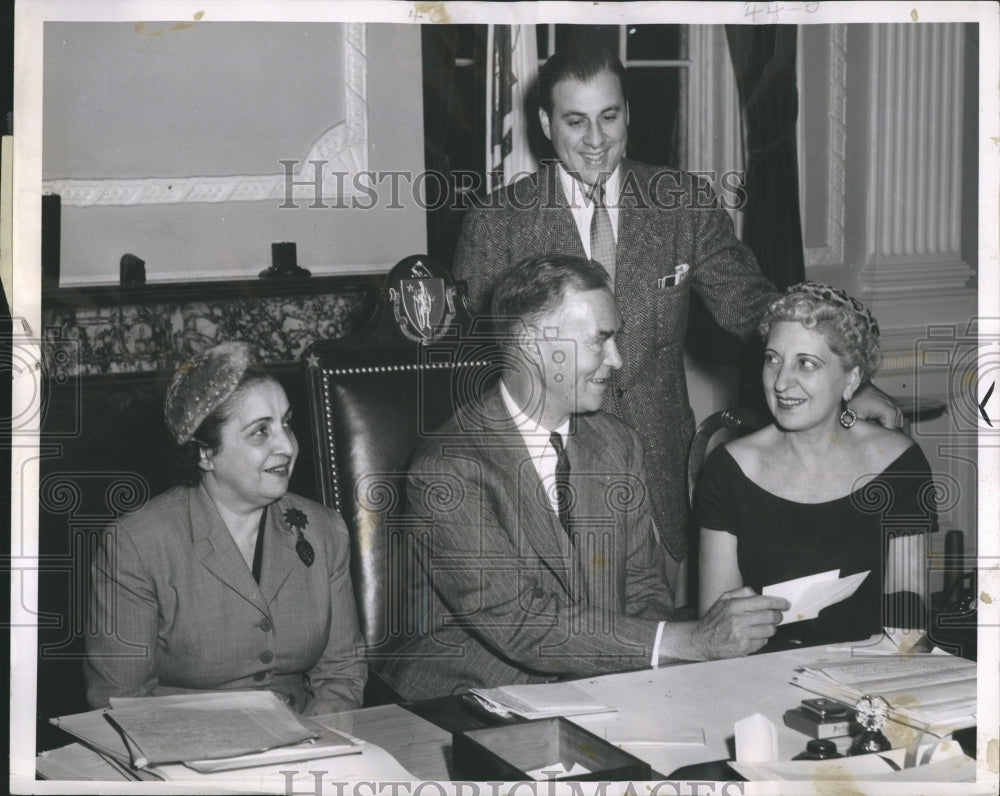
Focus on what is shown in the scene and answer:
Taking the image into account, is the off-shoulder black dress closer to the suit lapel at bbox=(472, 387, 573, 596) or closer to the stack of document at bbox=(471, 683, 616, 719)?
the suit lapel at bbox=(472, 387, 573, 596)

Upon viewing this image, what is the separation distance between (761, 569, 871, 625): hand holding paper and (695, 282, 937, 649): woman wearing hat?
1 cm

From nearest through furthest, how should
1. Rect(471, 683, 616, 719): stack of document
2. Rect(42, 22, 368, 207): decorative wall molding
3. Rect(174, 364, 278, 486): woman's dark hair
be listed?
Rect(471, 683, 616, 719): stack of document
Rect(174, 364, 278, 486): woman's dark hair
Rect(42, 22, 368, 207): decorative wall molding

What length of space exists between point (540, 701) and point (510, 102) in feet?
4.28

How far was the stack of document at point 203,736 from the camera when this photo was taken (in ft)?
Result: 6.29

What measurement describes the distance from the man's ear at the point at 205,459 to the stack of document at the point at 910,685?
1.18 meters

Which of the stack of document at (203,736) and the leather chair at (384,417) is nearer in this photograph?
the stack of document at (203,736)

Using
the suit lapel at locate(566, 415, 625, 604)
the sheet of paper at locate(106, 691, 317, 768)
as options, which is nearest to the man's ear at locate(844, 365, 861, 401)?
the suit lapel at locate(566, 415, 625, 604)

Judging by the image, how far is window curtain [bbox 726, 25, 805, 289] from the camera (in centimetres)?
244

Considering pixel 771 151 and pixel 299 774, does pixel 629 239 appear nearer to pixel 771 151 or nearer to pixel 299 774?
pixel 771 151

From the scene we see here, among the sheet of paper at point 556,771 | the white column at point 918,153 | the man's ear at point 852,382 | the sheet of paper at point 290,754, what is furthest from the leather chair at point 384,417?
the white column at point 918,153

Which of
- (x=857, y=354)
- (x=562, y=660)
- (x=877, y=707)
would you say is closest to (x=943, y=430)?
(x=857, y=354)

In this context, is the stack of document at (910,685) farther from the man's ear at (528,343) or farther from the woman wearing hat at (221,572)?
the woman wearing hat at (221,572)

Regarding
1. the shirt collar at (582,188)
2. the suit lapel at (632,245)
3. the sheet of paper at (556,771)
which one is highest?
the shirt collar at (582,188)

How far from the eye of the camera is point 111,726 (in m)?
2.00
